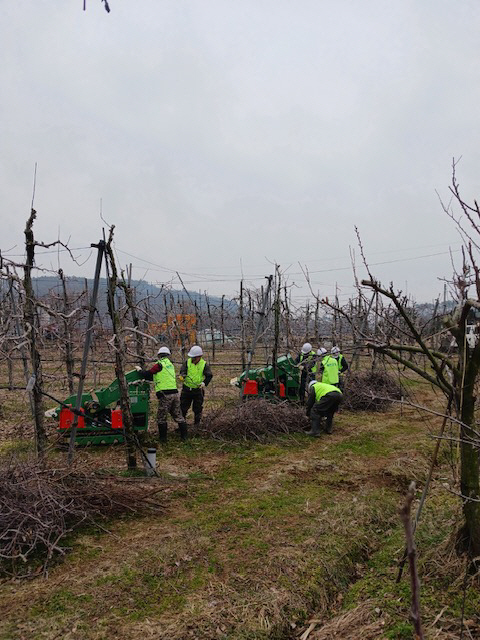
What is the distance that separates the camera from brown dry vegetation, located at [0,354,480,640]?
3.41 meters

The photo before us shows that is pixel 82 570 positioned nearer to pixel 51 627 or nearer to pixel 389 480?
pixel 51 627

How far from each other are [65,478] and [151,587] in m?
1.67

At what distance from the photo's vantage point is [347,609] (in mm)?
3691

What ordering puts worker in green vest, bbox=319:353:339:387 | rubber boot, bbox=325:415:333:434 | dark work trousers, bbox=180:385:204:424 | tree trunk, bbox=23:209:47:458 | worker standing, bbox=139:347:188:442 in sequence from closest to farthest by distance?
tree trunk, bbox=23:209:47:458
worker standing, bbox=139:347:188:442
dark work trousers, bbox=180:385:204:424
rubber boot, bbox=325:415:333:434
worker in green vest, bbox=319:353:339:387

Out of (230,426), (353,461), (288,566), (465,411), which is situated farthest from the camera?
(230,426)

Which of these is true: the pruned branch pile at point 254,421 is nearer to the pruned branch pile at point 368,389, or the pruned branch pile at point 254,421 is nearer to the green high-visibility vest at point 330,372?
the green high-visibility vest at point 330,372

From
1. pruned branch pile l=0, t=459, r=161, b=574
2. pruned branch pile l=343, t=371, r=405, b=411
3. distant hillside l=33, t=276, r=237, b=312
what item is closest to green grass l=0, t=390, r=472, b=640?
pruned branch pile l=0, t=459, r=161, b=574

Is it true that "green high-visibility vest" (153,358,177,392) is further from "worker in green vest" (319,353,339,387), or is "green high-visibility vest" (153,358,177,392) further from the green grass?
"worker in green vest" (319,353,339,387)

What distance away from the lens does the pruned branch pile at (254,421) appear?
8.34 metres

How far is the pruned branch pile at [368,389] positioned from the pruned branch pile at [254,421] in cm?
241

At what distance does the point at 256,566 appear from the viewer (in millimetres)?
4156

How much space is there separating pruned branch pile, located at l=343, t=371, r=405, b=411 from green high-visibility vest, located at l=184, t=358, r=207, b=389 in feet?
13.2

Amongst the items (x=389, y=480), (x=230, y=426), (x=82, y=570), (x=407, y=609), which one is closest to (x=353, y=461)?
(x=389, y=480)

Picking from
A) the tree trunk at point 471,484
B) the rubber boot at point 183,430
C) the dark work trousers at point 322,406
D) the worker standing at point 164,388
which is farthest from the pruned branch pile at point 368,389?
the tree trunk at point 471,484
